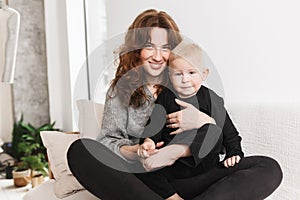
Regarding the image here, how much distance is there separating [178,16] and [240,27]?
481 mm

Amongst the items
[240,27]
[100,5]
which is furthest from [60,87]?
[240,27]

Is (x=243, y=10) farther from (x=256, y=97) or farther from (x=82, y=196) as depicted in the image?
(x=82, y=196)

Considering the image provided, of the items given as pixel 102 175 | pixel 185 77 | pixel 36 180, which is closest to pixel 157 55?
pixel 185 77

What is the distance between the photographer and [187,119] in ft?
5.49

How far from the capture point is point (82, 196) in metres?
2.02

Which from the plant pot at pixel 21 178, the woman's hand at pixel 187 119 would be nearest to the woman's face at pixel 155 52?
the woman's hand at pixel 187 119

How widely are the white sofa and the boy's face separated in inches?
15.7

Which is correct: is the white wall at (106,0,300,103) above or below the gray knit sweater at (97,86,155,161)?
above

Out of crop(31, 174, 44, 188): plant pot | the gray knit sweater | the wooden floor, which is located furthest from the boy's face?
crop(31, 174, 44, 188): plant pot

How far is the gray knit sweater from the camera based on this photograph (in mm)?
1749

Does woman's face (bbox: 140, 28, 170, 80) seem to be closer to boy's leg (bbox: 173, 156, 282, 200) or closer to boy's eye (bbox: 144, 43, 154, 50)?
boy's eye (bbox: 144, 43, 154, 50)

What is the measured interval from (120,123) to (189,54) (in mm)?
367

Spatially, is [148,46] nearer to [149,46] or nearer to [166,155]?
[149,46]

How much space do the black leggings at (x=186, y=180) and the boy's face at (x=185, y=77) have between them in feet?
0.91
